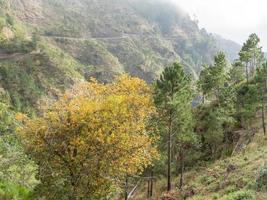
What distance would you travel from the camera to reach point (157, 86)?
49.3 m

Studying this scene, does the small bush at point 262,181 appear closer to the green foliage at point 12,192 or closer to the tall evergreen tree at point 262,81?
the green foliage at point 12,192

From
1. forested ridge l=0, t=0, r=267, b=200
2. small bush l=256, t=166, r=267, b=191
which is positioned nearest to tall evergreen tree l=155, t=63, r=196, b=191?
forested ridge l=0, t=0, r=267, b=200

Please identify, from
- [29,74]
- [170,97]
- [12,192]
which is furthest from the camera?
[29,74]

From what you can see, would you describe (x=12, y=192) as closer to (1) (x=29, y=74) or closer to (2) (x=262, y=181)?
(2) (x=262, y=181)

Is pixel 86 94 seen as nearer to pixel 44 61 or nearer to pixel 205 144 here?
pixel 205 144

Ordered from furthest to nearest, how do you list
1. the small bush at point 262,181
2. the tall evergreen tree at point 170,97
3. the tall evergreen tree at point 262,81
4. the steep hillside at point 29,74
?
1. the steep hillside at point 29,74
2. the tall evergreen tree at point 262,81
3. the tall evergreen tree at point 170,97
4. the small bush at point 262,181

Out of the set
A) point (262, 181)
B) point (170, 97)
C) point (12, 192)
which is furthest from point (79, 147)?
point (170, 97)

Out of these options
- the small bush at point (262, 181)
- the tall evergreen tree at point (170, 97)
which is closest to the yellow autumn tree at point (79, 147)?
the small bush at point (262, 181)

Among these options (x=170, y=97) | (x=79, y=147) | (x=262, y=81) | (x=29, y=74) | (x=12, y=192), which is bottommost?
(x=12, y=192)

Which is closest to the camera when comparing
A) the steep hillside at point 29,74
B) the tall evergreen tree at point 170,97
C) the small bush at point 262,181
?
the small bush at point 262,181

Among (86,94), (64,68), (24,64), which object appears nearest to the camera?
(86,94)

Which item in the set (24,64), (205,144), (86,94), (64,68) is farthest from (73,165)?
(64,68)

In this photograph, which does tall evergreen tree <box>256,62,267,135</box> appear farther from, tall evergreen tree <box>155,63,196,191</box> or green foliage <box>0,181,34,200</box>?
green foliage <box>0,181,34,200</box>

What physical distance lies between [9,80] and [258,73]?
11169 centimetres
